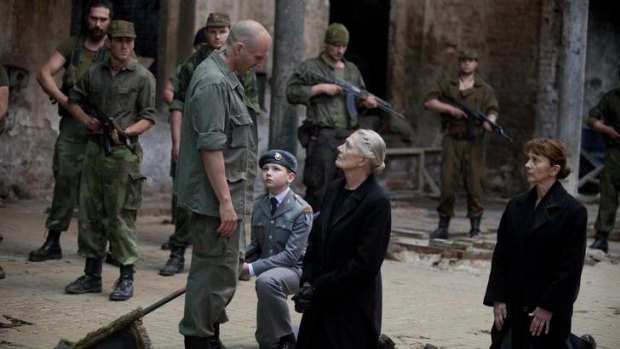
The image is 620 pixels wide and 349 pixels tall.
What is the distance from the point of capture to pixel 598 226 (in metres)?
12.4

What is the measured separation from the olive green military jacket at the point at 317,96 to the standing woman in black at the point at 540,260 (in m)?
4.86

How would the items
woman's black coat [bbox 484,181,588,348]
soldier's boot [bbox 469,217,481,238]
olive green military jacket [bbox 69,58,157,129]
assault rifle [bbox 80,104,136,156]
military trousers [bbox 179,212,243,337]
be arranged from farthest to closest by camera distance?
soldier's boot [bbox 469,217,481,238] → olive green military jacket [bbox 69,58,157,129] → assault rifle [bbox 80,104,136,156] → military trousers [bbox 179,212,243,337] → woman's black coat [bbox 484,181,588,348]

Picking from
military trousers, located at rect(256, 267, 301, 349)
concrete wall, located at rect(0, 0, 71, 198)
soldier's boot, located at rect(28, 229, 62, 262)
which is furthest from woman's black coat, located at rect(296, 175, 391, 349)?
concrete wall, located at rect(0, 0, 71, 198)

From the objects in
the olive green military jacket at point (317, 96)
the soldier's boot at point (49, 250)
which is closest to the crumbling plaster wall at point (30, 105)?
the olive green military jacket at point (317, 96)

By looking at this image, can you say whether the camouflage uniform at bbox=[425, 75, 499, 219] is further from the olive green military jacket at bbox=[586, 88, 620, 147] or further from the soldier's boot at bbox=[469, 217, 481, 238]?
the olive green military jacket at bbox=[586, 88, 620, 147]

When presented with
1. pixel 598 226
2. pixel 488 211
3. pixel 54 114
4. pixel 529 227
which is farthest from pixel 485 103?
pixel 529 227

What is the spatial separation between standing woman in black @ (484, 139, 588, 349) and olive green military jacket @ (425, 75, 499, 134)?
6236 millimetres

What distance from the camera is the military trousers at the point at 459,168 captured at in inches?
503

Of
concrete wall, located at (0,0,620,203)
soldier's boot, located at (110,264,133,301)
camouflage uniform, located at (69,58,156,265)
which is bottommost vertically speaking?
soldier's boot, located at (110,264,133,301)

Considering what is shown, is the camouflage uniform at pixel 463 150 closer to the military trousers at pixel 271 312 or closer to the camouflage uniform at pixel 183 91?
the camouflage uniform at pixel 183 91

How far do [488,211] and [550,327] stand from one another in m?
10.2

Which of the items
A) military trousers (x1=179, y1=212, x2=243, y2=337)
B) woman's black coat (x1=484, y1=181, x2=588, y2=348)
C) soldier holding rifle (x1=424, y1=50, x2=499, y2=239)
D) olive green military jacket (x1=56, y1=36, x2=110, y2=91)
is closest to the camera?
woman's black coat (x1=484, y1=181, x2=588, y2=348)

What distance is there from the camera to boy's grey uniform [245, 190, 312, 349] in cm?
692

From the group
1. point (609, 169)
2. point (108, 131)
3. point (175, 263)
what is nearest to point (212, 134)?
point (108, 131)
